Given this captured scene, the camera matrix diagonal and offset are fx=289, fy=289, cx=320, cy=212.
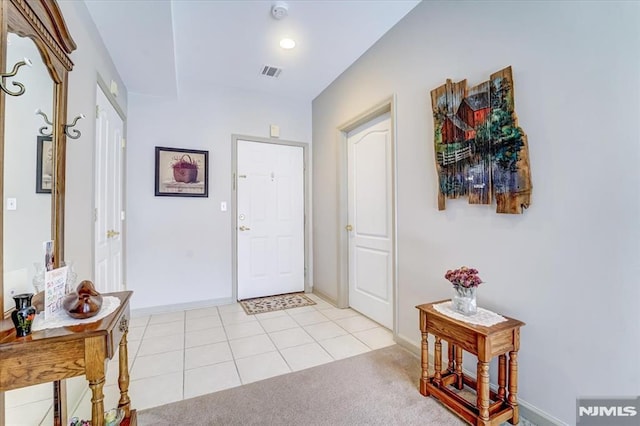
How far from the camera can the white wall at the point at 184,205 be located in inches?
127

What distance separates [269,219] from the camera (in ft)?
12.7

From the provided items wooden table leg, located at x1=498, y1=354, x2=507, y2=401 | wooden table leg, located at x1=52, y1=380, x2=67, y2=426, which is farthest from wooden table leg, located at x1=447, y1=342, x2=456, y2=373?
wooden table leg, located at x1=52, y1=380, x2=67, y2=426

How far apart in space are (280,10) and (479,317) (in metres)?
2.50

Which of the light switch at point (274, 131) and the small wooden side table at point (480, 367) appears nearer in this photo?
the small wooden side table at point (480, 367)

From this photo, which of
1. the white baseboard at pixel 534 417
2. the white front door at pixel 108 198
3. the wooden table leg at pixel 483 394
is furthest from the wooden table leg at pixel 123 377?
the white baseboard at pixel 534 417

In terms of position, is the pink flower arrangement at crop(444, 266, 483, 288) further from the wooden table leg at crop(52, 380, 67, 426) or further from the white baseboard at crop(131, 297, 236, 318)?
the white baseboard at crop(131, 297, 236, 318)

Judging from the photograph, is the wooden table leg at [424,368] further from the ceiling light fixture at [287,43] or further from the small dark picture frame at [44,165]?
the ceiling light fixture at [287,43]

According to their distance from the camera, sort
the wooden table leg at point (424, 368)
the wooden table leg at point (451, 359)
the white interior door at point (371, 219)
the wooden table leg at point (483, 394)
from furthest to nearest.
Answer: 1. the white interior door at point (371, 219)
2. the wooden table leg at point (451, 359)
3. the wooden table leg at point (424, 368)
4. the wooden table leg at point (483, 394)

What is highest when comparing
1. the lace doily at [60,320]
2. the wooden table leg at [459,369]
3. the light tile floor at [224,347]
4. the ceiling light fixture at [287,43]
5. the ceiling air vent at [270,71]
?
the ceiling air vent at [270,71]

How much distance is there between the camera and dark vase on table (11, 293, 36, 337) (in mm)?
952

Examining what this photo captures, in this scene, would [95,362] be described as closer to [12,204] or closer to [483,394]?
[12,204]

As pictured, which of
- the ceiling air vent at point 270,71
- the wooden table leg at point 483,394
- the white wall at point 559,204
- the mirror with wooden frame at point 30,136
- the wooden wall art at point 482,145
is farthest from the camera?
the ceiling air vent at point 270,71

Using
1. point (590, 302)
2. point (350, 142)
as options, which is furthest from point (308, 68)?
point (590, 302)

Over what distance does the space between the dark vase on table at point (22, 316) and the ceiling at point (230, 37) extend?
75.6 inches
